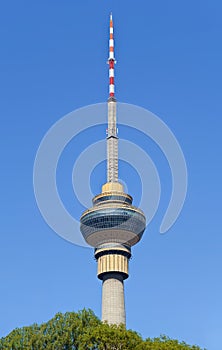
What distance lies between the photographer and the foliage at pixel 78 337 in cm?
10681

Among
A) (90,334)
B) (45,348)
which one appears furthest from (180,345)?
(45,348)

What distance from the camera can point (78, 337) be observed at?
11175 cm

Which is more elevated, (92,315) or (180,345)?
(92,315)

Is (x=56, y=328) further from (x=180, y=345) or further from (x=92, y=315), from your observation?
(x=180, y=345)

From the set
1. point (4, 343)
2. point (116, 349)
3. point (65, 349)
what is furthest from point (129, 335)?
point (4, 343)

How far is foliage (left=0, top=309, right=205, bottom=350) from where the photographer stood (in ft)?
350

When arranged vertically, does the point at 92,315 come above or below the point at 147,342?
above

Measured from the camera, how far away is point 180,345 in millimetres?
108062

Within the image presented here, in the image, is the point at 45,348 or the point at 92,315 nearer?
the point at 45,348

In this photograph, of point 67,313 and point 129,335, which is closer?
point 129,335

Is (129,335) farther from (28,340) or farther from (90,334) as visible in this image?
(28,340)

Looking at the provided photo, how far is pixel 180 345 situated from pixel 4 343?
88.5ft

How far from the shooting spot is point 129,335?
352 ft

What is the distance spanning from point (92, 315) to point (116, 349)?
11806 millimetres
